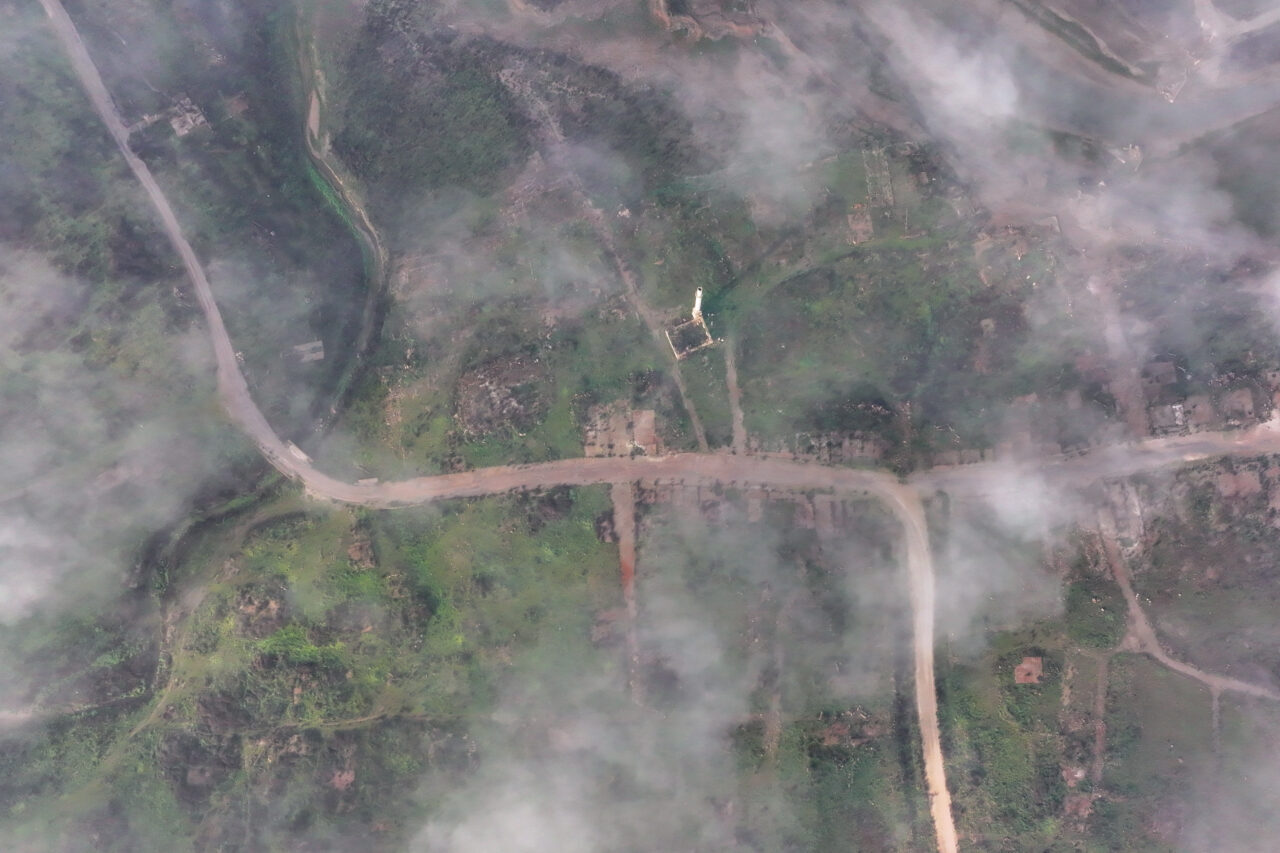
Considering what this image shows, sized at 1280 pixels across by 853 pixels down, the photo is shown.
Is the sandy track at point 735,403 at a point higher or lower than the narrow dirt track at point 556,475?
higher

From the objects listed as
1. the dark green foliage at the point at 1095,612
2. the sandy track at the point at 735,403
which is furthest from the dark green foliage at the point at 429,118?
the dark green foliage at the point at 1095,612

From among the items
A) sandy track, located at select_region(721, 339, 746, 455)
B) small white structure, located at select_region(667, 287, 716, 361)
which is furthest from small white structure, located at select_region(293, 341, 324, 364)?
sandy track, located at select_region(721, 339, 746, 455)

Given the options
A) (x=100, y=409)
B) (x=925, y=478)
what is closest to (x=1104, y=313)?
(x=925, y=478)

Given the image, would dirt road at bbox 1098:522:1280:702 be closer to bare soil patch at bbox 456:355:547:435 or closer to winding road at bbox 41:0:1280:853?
winding road at bbox 41:0:1280:853

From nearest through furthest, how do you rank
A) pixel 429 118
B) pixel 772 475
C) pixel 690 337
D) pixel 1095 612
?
pixel 1095 612 → pixel 772 475 → pixel 690 337 → pixel 429 118

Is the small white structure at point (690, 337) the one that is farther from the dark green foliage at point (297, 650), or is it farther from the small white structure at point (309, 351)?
the dark green foliage at point (297, 650)

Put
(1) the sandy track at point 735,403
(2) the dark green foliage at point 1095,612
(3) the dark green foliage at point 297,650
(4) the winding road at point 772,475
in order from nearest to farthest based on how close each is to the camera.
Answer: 1. (2) the dark green foliage at point 1095,612
2. (4) the winding road at point 772,475
3. (3) the dark green foliage at point 297,650
4. (1) the sandy track at point 735,403

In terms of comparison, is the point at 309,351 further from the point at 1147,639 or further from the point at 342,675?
the point at 1147,639

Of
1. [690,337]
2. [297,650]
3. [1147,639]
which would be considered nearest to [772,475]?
[690,337]

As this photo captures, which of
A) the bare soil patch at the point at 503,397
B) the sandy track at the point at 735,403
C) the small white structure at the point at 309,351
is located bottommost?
the small white structure at the point at 309,351
